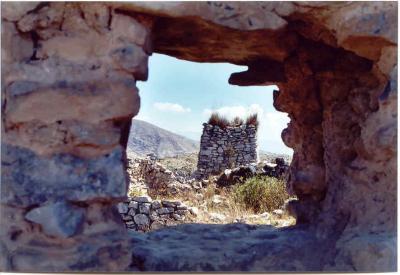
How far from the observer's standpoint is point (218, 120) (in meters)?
12.3

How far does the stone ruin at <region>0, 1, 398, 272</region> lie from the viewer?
190cm

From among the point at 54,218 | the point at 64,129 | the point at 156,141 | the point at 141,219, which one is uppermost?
the point at 64,129

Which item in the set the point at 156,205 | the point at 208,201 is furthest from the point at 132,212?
the point at 208,201

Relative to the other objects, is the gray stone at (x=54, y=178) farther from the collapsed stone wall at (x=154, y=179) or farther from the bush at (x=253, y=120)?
the bush at (x=253, y=120)

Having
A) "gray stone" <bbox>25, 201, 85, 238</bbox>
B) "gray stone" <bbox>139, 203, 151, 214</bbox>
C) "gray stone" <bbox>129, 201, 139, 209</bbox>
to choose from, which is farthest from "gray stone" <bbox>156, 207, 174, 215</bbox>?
"gray stone" <bbox>25, 201, 85, 238</bbox>

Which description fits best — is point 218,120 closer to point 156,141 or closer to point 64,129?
point 64,129

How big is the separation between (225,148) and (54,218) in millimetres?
10151

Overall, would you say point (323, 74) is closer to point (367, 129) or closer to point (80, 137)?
point (367, 129)

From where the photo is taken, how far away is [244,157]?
40.0 feet

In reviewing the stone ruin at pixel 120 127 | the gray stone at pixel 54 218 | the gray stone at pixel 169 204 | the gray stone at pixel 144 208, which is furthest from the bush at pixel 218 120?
the gray stone at pixel 54 218

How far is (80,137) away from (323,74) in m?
1.45

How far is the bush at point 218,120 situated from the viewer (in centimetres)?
1220

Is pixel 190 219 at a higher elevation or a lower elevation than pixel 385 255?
lower

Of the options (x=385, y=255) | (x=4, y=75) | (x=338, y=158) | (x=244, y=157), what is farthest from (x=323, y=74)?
(x=244, y=157)
